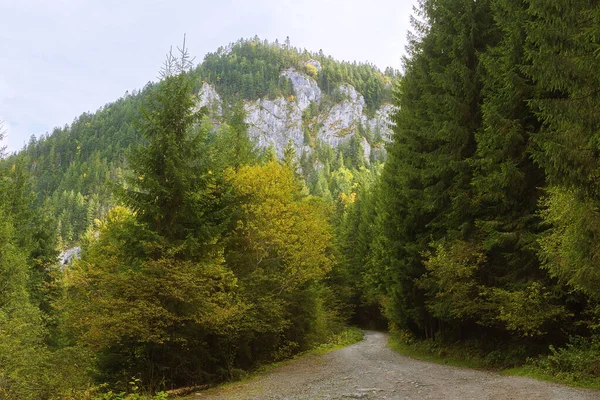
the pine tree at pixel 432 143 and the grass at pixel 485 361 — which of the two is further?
the pine tree at pixel 432 143

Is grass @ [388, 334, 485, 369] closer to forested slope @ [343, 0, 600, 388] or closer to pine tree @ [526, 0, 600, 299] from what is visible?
forested slope @ [343, 0, 600, 388]

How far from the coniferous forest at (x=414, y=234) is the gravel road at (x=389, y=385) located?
1.40 metres

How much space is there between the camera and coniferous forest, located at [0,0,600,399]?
9.68m

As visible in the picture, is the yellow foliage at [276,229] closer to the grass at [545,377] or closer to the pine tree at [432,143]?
the pine tree at [432,143]

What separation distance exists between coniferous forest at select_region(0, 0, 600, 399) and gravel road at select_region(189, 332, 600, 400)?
1404 mm

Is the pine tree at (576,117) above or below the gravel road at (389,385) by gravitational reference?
above

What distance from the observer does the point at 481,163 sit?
1403 centimetres

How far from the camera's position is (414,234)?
1991 cm

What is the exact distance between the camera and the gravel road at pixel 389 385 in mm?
9133

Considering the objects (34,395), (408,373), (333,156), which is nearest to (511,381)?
(408,373)

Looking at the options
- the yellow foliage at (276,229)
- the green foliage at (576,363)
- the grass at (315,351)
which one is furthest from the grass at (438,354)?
the yellow foliage at (276,229)

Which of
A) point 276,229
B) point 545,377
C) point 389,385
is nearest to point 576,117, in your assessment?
point 545,377

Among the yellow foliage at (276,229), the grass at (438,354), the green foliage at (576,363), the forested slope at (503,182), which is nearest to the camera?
the forested slope at (503,182)

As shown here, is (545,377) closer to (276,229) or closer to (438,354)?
(438,354)
